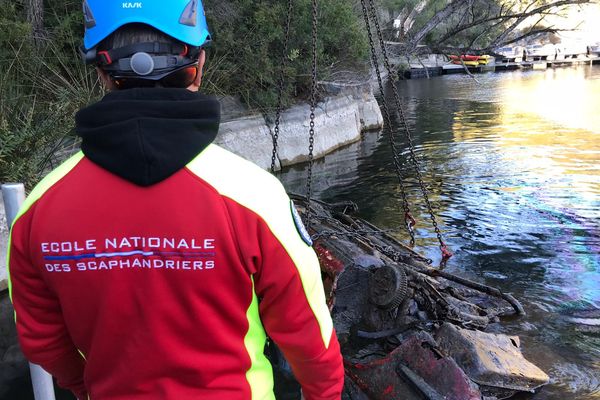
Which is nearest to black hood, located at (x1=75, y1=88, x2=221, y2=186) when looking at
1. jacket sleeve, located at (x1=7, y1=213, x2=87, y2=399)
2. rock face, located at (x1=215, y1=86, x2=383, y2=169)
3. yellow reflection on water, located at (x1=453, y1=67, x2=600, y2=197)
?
jacket sleeve, located at (x1=7, y1=213, x2=87, y2=399)

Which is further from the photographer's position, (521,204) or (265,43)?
(265,43)

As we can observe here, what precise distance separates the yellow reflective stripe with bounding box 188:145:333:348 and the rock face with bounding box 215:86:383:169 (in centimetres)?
1150

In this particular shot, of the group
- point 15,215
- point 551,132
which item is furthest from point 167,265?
point 551,132

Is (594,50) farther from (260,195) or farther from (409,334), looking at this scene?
(260,195)

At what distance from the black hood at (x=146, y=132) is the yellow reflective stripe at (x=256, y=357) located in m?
0.44

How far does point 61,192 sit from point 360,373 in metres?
3.26

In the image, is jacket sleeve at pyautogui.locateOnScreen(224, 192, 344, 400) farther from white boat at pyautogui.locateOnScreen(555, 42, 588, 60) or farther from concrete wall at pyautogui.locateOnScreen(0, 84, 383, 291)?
white boat at pyautogui.locateOnScreen(555, 42, 588, 60)

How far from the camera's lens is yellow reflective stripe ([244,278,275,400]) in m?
1.43

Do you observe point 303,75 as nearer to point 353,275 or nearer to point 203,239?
point 353,275

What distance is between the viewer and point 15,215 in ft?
8.21

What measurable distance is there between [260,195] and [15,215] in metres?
1.78

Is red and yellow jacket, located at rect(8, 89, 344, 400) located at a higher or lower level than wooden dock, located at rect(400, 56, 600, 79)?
higher

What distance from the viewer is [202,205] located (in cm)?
127

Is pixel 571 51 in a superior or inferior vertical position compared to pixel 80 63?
inferior
